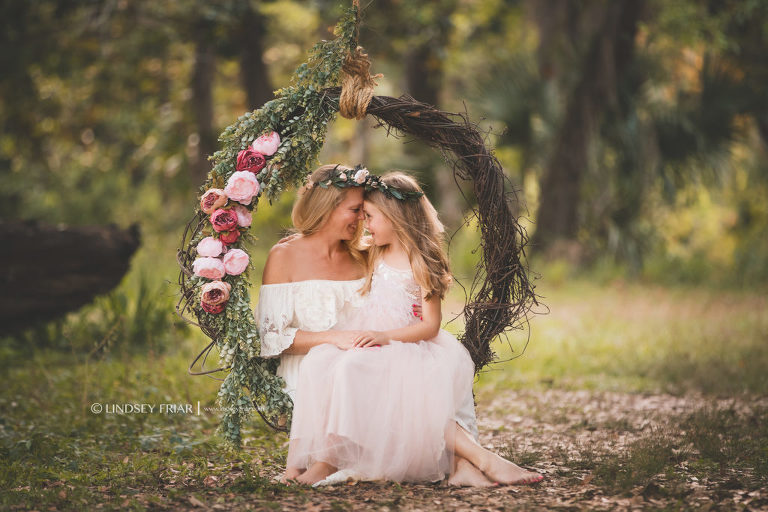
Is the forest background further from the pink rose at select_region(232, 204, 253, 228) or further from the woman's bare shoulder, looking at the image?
the pink rose at select_region(232, 204, 253, 228)

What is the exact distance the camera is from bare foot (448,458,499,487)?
4.19 m

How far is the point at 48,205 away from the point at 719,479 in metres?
11.6

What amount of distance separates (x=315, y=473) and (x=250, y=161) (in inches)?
70.5

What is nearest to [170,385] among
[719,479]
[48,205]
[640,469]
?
[640,469]

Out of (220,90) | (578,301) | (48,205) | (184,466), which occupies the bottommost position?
(184,466)

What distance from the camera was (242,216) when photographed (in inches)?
182

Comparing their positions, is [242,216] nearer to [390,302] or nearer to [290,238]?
[290,238]

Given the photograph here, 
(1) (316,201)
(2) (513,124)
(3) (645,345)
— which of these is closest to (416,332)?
(1) (316,201)

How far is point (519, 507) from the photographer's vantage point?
3.79 metres

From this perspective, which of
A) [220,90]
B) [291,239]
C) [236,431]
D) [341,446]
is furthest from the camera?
[220,90]

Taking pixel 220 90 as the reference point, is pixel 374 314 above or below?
below

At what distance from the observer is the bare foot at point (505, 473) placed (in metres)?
4.21

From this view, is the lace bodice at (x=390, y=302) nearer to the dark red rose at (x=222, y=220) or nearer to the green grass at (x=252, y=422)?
the dark red rose at (x=222, y=220)

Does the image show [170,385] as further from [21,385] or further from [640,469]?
[640,469]
